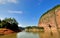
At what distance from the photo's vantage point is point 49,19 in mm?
104625

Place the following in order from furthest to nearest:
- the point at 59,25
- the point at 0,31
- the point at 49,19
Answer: the point at 49,19, the point at 59,25, the point at 0,31

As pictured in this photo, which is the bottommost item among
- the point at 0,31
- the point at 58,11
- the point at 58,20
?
→ the point at 0,31

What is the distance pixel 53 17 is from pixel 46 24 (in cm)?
1327

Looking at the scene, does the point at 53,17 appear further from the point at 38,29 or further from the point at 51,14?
the point at 38,29

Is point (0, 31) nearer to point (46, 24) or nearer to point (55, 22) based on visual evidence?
point (55, 22)

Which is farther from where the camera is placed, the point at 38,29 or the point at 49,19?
the point at 49,19

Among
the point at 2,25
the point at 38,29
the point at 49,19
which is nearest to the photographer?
the point at 2,25

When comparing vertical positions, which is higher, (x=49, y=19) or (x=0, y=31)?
(x=49, y=19)

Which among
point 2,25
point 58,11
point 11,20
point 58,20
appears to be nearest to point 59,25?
point 58,20

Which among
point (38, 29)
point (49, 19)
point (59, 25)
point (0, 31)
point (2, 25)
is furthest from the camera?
point (49, 19)

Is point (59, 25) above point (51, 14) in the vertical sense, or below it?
below

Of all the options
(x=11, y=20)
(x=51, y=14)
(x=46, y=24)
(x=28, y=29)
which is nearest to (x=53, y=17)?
(x=51, y=14)

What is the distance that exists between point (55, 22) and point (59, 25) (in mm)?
5878

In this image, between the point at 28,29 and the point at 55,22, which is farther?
the point at 28,29
